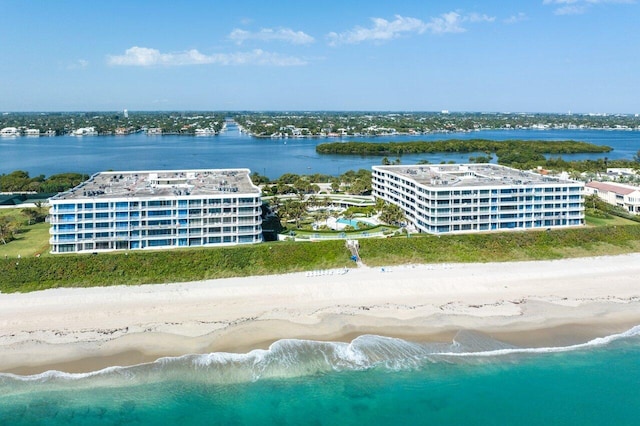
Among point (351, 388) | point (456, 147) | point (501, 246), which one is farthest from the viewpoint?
point (456, 147)

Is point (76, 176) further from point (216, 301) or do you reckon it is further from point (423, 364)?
point (423, 364)

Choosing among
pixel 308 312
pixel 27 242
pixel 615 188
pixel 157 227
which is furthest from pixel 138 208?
pixel 615 188

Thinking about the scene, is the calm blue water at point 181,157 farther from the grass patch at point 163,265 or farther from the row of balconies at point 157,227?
the grass patch at point 163,265

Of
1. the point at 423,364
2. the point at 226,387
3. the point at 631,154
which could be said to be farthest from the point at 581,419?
the point at 631,154

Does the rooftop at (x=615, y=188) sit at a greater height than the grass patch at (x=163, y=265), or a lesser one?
greater

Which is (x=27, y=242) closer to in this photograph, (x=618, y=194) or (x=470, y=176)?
(x=470, y=176)

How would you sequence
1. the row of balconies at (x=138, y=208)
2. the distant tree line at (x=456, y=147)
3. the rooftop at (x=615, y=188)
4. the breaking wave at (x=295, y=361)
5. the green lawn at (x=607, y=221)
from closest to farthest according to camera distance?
1. the breaking wave at (x=295, y=361)
2. the row of balconies at (x=138, y=208)
3. the green lawn at (x=607, y=221)
4. the rooftop at (x=615, y=188)
5. the distant tree line at (x=456, y=147)

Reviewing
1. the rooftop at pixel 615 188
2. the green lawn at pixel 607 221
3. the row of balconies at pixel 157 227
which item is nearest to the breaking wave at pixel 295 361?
the row of balconies at pixel 157 227
